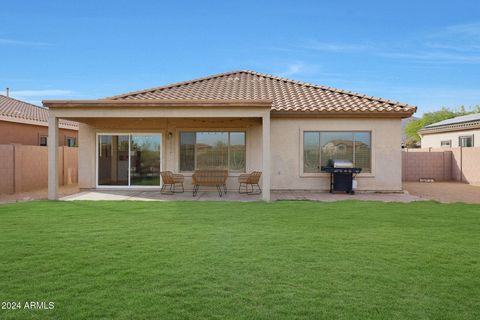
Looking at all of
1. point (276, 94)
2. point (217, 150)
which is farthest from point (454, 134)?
point (217, 150)

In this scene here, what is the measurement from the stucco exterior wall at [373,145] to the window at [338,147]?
20 centimetres

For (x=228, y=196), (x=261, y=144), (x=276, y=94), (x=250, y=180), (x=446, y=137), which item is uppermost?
(x=276, y=94)

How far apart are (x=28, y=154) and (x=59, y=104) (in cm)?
571

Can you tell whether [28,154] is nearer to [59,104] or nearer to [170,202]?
[59,104]

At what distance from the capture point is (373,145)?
15.6 meters

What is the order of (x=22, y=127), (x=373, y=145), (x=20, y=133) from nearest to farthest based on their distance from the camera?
(x=373, y=145)
(x=20, y=133)
(x=22, y=127)

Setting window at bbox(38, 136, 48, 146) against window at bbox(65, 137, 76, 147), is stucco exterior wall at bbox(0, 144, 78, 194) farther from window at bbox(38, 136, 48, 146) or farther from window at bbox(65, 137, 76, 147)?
window at bbox(65, 137, 76, 147)

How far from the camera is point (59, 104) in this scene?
Result: 13.2 metres

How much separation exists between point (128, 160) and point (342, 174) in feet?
29.6

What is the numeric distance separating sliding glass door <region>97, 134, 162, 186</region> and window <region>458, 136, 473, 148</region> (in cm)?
2114

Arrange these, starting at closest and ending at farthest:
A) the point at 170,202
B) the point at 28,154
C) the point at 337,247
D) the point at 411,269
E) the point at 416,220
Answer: the point at 411,269
the point at 337,247
the point at 416,220
the point at 170,202
the point at 28,154

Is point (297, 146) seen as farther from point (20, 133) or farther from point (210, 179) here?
point (20, 133)

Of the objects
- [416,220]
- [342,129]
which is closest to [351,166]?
[342,129]

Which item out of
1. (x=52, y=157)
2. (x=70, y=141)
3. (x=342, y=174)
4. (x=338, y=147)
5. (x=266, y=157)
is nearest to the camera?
(x=266, y=157)
